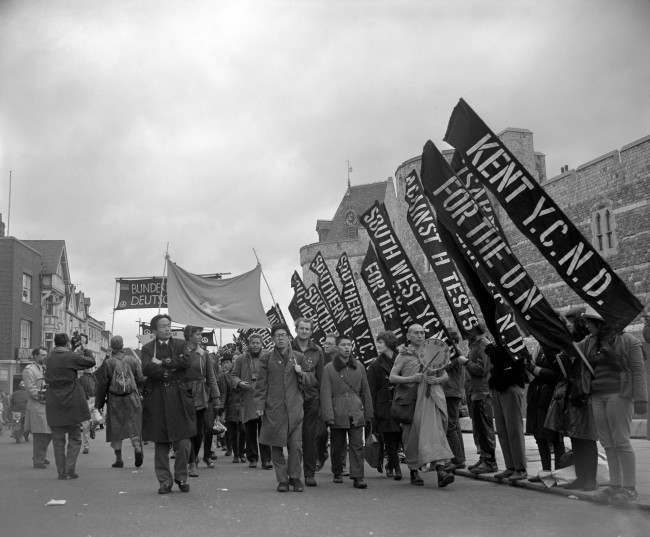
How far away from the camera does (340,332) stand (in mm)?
17875

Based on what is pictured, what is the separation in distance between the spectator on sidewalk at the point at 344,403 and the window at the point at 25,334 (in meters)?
42.5

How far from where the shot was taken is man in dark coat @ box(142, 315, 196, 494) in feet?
29.3

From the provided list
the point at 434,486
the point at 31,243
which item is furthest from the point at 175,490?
the point at 31,243

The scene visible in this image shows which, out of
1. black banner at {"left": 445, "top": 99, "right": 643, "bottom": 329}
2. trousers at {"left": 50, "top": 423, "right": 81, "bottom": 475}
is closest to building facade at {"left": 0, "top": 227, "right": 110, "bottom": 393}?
trousers at {"left": 50, "top": 423, "right": 81, "bottom": 475}

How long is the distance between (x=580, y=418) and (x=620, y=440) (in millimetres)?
714

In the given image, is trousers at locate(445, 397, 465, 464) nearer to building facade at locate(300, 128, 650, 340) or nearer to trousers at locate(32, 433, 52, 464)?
trousers at locate(32, 433, 52, 464)

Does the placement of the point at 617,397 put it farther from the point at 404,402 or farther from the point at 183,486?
the point at 183,486

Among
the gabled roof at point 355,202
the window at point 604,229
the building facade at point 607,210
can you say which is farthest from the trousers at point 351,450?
the gabled roof at point 355,202

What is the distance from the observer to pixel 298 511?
24.6ft

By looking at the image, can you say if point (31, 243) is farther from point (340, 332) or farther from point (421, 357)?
point (421, 357)

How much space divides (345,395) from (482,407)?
1739 millimetres

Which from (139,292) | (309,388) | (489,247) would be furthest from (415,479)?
(139,292)

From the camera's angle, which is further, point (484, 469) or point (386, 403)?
point (386, 403)

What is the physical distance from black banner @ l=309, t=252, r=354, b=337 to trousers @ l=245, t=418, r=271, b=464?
3.68m
